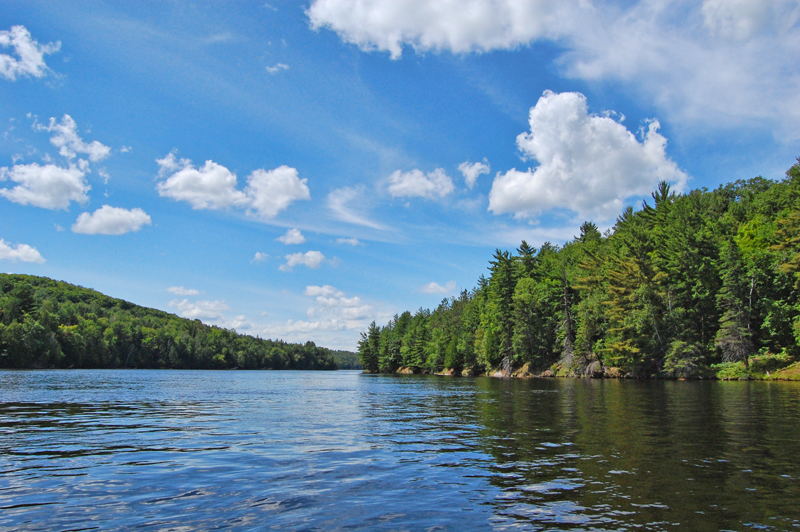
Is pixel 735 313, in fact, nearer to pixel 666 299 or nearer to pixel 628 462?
pixel 666 299

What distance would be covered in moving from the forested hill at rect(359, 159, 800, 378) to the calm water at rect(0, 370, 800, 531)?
151ft

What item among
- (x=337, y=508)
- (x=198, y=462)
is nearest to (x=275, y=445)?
(x=198, y=462)

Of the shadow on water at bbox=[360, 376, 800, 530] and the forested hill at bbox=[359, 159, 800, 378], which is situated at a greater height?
the forested hill at bbox=[359, 159, 800, 378]

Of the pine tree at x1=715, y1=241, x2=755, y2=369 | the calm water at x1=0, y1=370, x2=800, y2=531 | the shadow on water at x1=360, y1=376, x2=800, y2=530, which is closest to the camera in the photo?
the calm water at x1=0, y1=370, x2=800, y2=531

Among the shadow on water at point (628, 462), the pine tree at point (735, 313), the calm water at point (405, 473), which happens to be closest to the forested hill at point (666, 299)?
the pine tree at point (735, 313)

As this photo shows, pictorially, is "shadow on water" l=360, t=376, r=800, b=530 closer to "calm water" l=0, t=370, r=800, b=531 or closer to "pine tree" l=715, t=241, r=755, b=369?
"calm water" l=0, t=370, r=800, b=531

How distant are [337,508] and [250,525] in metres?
1.76

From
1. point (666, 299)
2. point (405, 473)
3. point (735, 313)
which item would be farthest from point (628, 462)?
point (666, 299)

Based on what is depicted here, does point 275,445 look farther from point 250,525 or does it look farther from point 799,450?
point 799,450

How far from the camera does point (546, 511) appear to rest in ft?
30.8

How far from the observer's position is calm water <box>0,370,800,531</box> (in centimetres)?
895

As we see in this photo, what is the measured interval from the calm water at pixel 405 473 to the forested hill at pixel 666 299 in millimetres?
46055

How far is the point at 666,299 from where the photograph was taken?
243ft

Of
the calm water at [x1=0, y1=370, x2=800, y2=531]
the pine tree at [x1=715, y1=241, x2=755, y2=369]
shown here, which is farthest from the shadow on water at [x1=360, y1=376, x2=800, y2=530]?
the pine tree at [x1=715, y1=241, x2=755, y2=369]
